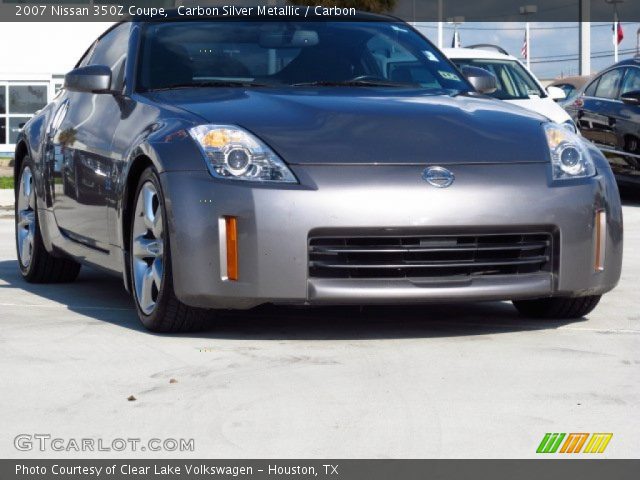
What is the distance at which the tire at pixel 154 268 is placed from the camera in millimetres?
5832

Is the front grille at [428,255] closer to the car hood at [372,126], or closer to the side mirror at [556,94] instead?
the car hood at [372,126]

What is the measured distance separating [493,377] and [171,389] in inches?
43.8

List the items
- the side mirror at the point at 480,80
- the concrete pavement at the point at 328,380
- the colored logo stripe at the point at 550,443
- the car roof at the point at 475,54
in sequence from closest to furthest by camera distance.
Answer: the colored logo stripe at the point at 550,443
the concrete pavement at the point at 328,380
the side mirror at the point at 480,80
the car roof at the point at 475,54

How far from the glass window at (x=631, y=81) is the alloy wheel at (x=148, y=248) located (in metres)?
8.92

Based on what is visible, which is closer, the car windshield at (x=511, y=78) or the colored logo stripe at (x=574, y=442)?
the colored logo stripe at (x=574, y=442)

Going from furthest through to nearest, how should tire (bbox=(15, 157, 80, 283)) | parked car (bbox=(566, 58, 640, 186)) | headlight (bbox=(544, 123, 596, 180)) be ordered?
parked car (bbox=(566, 58, 640, 186)) < tire (bbox=(15, 157, 80, 283)) < headlight (bbox=(544, 123, 596, 180))

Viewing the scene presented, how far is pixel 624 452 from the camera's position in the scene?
3918 mm

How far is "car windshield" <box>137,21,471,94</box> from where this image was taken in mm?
6734

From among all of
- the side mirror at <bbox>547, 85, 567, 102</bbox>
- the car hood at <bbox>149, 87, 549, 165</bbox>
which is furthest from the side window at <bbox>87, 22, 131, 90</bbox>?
the side mirror at <bbox>547, 85, 567, 102</bbox>

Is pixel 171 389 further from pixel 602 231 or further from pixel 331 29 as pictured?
pixel 331 29

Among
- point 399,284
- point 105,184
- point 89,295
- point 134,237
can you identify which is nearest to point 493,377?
point 399,284

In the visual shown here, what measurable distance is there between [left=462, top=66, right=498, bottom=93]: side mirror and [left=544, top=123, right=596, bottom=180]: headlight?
1074 mm

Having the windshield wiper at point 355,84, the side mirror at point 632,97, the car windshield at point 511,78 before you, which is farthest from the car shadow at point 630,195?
the windshield wiper at point 355,84

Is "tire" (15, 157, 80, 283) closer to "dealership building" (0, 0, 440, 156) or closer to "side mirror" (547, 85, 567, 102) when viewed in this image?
"side mirror" (547, 85, 567, 102)
